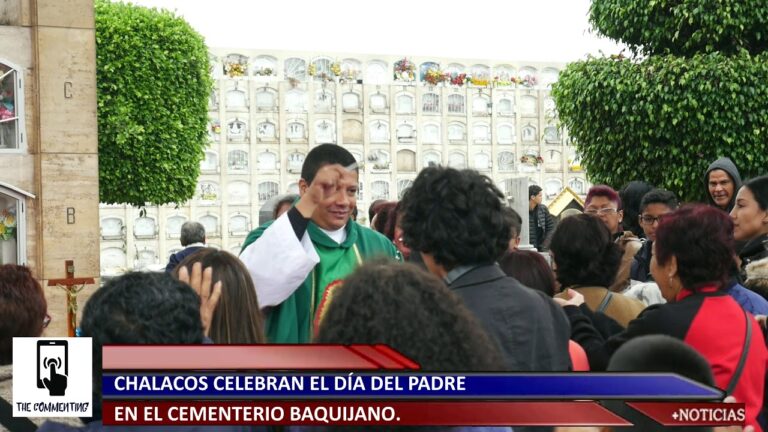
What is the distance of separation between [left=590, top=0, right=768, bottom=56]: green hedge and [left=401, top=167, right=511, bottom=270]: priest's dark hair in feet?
48.0

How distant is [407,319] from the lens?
7.65 ft

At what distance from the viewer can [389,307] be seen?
2.33 metres

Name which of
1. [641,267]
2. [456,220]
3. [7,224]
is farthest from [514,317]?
[7,224]

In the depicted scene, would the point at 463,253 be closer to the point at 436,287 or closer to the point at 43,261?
the point at 436,287

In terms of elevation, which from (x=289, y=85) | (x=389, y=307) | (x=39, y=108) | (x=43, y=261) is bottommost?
(x=43, y=261)

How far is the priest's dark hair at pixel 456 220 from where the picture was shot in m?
3.27

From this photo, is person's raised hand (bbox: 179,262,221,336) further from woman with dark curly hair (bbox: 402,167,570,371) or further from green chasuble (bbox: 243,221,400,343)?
green chasuble (bbox: 243,221,400,343)

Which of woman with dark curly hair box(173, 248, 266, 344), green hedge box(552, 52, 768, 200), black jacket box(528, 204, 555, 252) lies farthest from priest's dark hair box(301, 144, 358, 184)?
green hedge box(552, 52, 768, 200)

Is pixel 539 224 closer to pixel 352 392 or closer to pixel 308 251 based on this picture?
pixel 308 251

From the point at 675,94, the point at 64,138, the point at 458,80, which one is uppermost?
the point at 458,80

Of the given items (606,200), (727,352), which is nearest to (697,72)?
(606,200)

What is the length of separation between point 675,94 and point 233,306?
14561mm

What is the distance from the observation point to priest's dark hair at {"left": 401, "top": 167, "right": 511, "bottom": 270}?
3270mm

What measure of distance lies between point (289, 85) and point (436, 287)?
59.2 m
